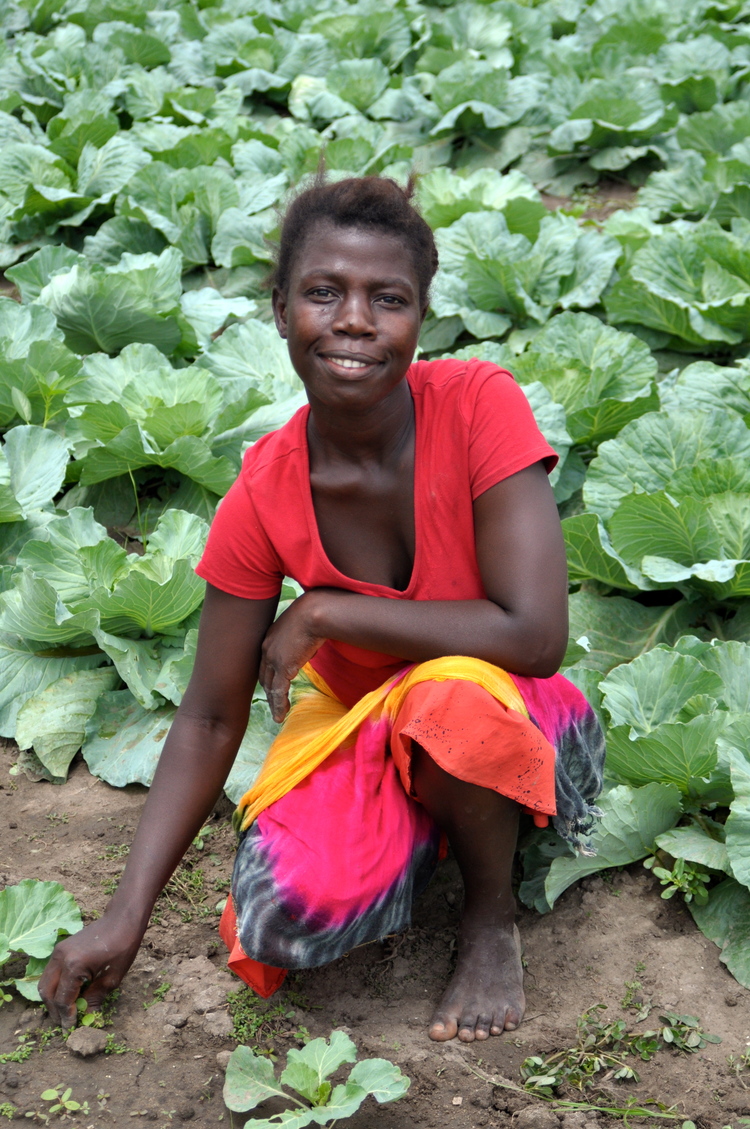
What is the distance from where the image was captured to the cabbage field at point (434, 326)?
2.23 m

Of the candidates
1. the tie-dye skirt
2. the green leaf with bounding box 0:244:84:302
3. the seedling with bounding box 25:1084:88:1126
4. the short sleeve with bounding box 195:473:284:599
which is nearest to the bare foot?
the tie-dye skirt

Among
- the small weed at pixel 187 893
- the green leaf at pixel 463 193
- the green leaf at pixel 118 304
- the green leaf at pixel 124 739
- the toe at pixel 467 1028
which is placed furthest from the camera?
the green leaf at pixel 463 193

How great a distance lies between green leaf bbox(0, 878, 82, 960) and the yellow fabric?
0.31 meters

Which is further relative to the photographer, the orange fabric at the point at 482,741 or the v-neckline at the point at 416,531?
the v-neckline at the point at 416,531

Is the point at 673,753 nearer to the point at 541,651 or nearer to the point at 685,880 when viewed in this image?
the point at 685,880

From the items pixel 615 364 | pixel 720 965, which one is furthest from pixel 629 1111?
pixel 615 364

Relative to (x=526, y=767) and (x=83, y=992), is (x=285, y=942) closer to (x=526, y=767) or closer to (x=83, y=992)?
(x=83, y=992)

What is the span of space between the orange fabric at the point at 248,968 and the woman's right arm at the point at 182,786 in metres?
0.13

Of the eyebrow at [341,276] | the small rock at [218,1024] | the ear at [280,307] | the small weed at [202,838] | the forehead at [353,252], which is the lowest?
the small weed at [202,838]

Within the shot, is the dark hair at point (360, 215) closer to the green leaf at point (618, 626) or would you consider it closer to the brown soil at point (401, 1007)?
the green leaf at point (618, 626)

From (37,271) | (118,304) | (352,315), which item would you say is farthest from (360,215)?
(37,271)

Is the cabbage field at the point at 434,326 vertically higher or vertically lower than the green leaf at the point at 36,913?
higher

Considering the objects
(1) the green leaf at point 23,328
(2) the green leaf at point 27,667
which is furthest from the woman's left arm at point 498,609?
(1) the green leaf at point 23,328

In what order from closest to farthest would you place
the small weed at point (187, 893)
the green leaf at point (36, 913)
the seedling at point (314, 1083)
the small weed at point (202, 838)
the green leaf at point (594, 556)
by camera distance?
the seedling at point (314, 1083), the green leaf at point (36, 913), the small weed at point (187, 893), the small weed at point (202, 838), the green leaf at point (594, 556)
